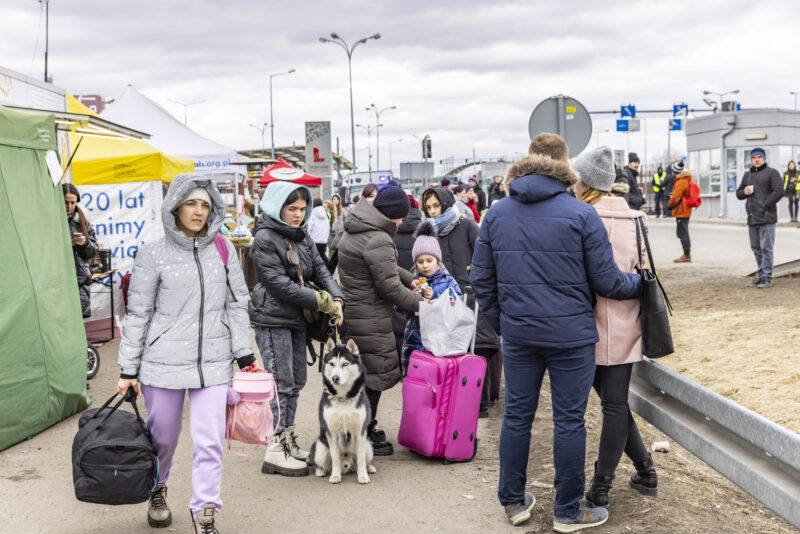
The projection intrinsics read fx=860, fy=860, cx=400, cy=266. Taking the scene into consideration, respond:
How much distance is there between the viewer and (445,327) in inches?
233

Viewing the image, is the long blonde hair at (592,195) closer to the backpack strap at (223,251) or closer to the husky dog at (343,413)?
the husky dog at (343,413)

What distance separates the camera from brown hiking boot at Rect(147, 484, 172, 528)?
185 inches

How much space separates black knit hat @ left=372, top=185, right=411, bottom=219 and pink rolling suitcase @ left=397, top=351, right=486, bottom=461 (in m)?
1.00

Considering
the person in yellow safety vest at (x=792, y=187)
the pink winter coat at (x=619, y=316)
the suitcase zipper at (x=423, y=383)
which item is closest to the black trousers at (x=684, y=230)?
the person in yellow safety vest at (x=792, y=187)

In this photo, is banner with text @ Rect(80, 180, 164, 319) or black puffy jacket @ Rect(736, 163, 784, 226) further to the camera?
banner with text @ Rect(80, 180, 164, 319)

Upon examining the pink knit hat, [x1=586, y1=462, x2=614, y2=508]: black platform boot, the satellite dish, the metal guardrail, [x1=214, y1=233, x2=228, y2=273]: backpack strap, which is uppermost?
the satellite dish

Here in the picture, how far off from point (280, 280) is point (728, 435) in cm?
287

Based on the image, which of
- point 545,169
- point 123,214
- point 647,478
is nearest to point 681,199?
point 123,214

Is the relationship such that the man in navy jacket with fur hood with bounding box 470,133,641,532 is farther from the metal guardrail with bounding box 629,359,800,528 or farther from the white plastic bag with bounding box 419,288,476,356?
the white plastic bag with bounding box 419,288,476,356

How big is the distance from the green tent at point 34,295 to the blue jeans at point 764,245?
32.2ft

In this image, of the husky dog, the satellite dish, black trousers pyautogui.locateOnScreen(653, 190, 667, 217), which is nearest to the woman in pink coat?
the husky dog

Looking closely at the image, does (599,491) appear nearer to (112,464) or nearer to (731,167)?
(112,464)

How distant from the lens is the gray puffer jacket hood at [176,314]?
431 cm

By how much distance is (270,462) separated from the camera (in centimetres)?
579
